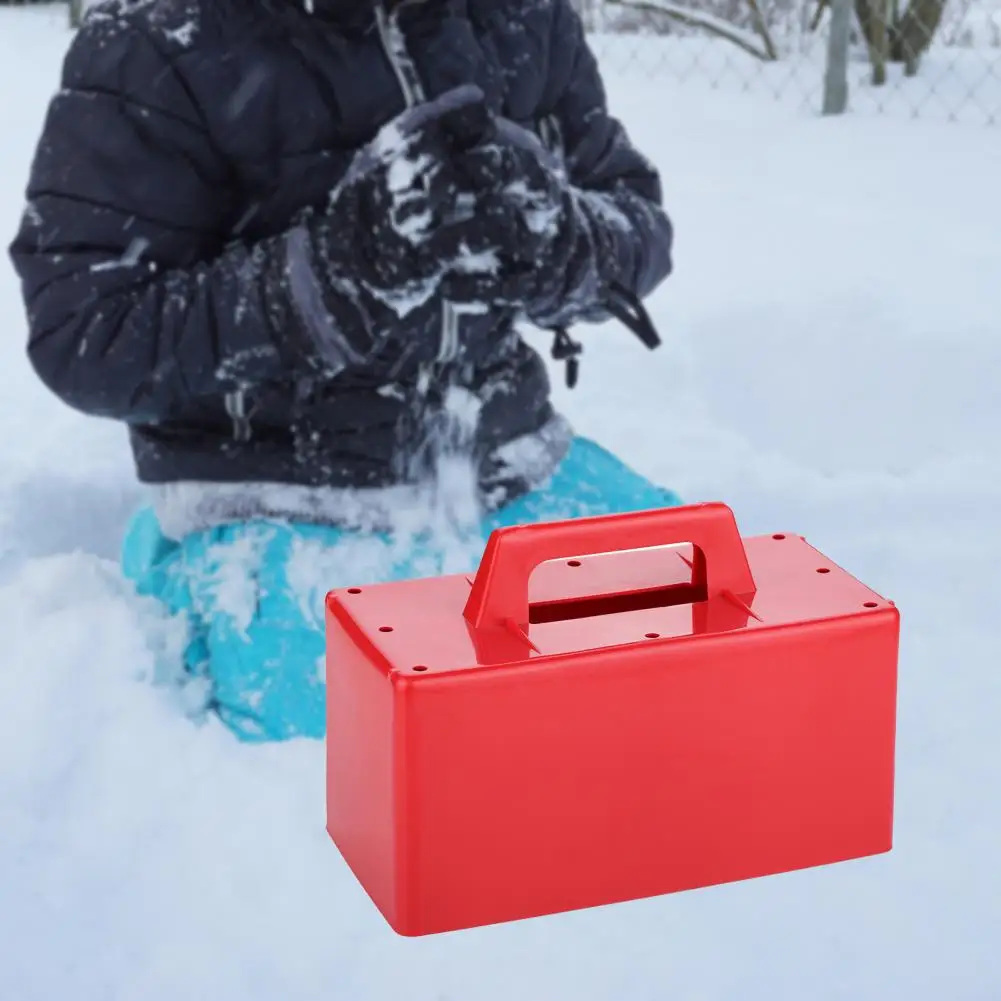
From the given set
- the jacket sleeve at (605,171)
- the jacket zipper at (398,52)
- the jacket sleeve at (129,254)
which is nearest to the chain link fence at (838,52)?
the jacket sleeve at (605,171)

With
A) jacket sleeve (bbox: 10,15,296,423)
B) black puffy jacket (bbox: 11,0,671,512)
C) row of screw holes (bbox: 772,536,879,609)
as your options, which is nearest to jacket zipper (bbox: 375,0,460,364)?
black puffy jacket (bbox: 11,0,671,512)

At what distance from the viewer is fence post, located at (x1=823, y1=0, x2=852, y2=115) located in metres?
3.47

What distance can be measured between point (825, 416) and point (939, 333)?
20 cm

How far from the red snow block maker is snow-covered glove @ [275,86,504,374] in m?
0.38

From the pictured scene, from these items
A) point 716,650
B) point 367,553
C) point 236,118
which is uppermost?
point 236,118

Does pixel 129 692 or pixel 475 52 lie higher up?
pixel 475 52

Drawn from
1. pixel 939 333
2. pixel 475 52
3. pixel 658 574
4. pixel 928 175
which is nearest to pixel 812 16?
pixel 928 175

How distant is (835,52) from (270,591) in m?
2.45

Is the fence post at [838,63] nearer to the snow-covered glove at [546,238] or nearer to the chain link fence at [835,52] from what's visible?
the chain link fence at [835,52]

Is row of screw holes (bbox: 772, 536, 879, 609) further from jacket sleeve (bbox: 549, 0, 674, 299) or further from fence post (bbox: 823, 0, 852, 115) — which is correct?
fence post (bbox: 823, 0, 852, 115)

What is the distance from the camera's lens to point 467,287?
1.36m

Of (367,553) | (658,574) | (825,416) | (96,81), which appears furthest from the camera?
(825,416)

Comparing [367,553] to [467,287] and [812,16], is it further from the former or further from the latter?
[812,16]

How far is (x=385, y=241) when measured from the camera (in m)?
1.26
